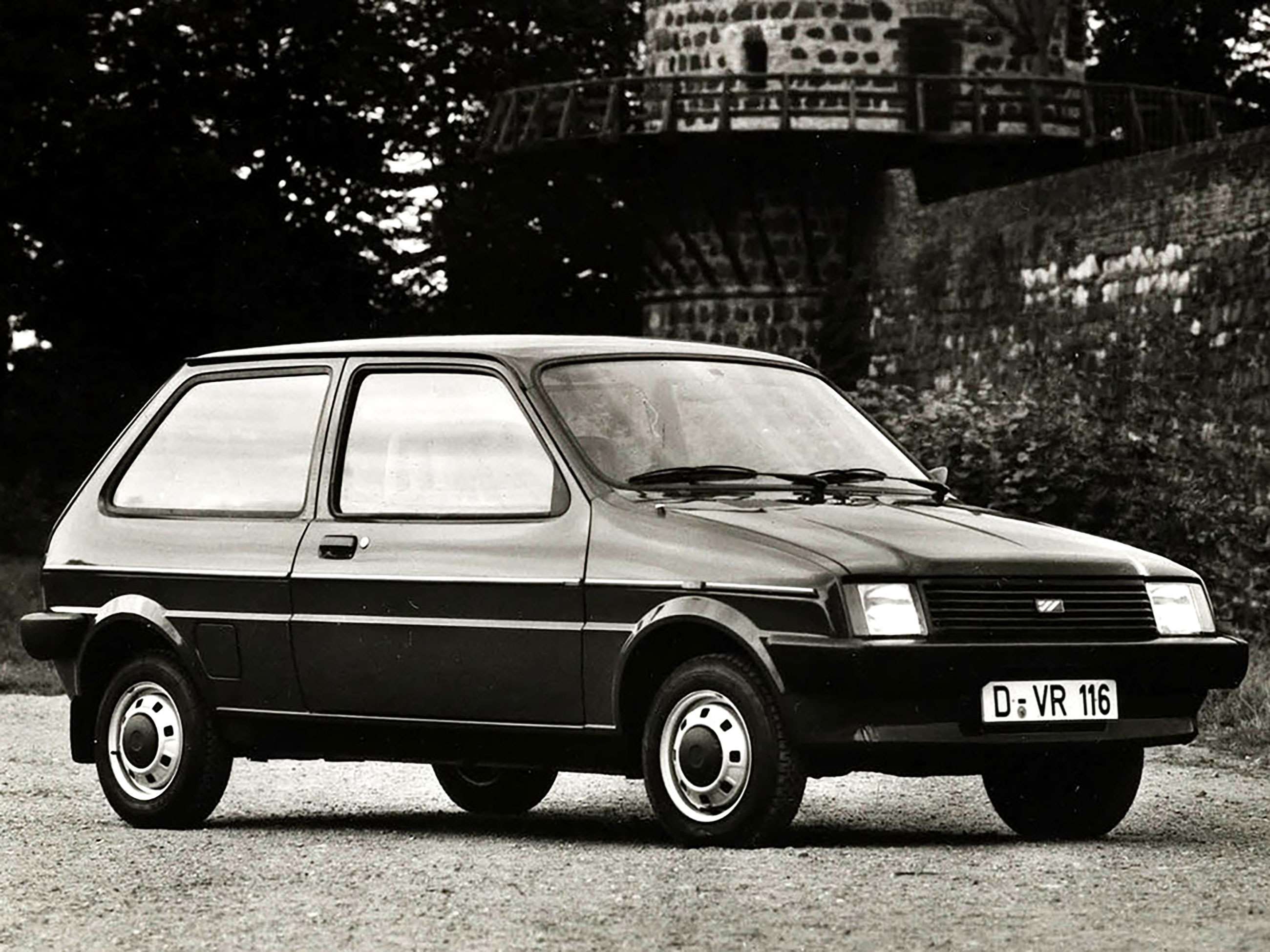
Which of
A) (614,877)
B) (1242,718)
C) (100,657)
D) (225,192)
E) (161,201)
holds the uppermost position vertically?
(225,192)

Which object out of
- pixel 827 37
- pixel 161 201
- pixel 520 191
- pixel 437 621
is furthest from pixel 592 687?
pixel 520 191

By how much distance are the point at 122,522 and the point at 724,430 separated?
2.34 metres

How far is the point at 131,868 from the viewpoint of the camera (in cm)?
960

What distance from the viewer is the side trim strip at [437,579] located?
32.3 feet

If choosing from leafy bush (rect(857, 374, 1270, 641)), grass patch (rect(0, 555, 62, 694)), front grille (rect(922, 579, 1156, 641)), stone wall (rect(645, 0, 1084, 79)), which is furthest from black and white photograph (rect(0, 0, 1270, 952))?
stone wall (rect(645, 0, 1084, 79))

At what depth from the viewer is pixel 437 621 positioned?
33.3 ft

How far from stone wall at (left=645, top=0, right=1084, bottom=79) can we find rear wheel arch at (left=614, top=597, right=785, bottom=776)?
2928 cm

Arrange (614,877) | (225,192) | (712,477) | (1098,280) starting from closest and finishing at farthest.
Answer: (614,877) → (712,477) → (1098,280) → (225,192)

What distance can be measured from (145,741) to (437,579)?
1487 millimetres

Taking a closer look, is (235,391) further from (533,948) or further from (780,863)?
(533,948)

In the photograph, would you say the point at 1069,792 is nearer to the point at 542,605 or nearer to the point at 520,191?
the point at 542,605

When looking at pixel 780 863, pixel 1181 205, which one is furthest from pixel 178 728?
pixel 1181 205

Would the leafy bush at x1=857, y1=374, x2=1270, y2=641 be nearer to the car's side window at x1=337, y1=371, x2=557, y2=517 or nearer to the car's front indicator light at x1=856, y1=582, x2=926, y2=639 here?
the car's side window at x1=337, y1=371, x2=557, y2=517

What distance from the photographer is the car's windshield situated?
33.2 feet
